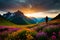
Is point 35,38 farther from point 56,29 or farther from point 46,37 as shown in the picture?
point 56,29

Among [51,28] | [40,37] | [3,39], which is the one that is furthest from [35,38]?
[3,39]

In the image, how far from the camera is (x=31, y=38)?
723 centimetres

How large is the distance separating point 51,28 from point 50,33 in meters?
0.44

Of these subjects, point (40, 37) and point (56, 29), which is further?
point (56, 29)

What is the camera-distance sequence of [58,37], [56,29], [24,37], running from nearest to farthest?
1. [58,37]
2. [24,37]
3. [56,29]

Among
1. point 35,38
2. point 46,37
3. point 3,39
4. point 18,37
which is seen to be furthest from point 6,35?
point 46,37

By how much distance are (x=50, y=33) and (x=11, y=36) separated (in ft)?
7.53

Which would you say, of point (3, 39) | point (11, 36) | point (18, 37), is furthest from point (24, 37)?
point (3, 39)

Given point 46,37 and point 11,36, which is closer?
point 46,37

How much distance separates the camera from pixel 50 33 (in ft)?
26.7

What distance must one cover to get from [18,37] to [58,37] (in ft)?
7.34

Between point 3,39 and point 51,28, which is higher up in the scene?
point 51,28

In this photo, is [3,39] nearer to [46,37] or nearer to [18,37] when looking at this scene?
[18,37]

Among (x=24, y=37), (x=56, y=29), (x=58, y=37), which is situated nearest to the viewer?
(x=58, y=37)
